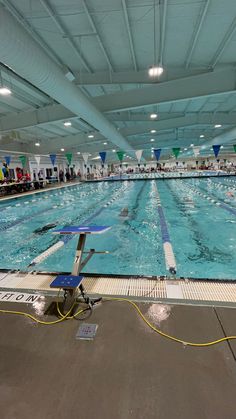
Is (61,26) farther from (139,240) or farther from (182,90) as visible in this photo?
(139,240)

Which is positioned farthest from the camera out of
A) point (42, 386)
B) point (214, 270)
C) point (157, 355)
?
point (214, 270)

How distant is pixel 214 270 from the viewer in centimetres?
333

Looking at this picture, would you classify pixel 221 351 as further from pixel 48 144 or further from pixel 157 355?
pixel 48 144

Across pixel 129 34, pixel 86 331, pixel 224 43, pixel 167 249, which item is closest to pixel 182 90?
pixel 224 43

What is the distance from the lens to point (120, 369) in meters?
1.31

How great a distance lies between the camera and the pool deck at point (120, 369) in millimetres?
1105

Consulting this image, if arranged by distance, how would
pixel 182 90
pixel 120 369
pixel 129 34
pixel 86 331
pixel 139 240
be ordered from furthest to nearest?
1. pixel 182 90
2. pixel 139 240
3. pixel 129 34
4. pixel 86 331
5. pixel 120 369

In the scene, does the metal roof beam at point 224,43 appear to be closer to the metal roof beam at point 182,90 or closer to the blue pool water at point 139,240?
the metal roof beam at point 182,90

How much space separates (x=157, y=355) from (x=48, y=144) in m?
16.0

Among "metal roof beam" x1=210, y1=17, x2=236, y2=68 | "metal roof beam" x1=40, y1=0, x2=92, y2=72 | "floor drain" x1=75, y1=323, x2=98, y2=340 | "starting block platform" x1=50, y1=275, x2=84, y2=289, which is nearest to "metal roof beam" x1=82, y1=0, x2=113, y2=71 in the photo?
"metal roof beam" x1=40, y1=0, x2=92, y2=72

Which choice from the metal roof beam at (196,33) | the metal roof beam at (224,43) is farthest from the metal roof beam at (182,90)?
the metal roof beam at (196,33)

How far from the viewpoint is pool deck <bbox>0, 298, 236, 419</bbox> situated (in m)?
1.11

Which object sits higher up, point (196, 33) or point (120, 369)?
point (196, 33)

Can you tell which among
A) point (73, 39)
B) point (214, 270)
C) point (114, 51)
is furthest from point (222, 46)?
point (214, 270)
